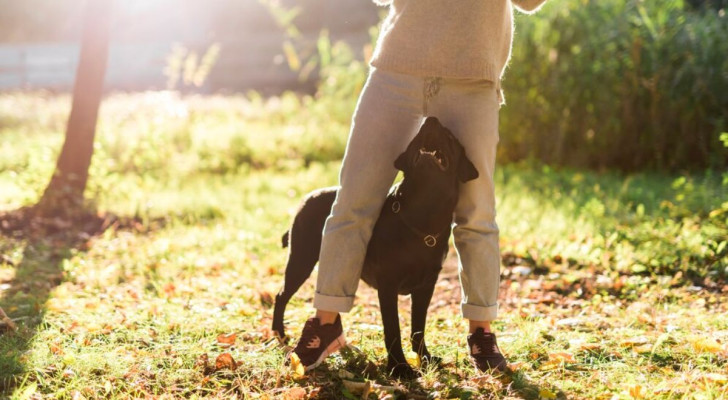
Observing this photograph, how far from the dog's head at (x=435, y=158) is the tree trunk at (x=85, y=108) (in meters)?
4.93

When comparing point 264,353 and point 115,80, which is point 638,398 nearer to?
point 264,353

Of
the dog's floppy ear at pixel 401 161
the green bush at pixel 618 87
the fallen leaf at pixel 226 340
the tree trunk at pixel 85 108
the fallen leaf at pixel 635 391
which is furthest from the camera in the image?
the green bush at pixel 618 87

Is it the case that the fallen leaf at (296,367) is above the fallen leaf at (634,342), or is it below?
below

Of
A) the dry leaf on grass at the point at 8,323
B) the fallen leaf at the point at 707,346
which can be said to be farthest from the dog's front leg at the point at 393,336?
the dry leaf on grass at the point at 8,323

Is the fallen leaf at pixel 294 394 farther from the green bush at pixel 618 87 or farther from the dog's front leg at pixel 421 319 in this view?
the green bush at pixel 618 87

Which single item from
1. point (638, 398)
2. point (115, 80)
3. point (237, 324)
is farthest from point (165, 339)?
point (115, 80)

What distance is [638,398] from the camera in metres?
Result: 2.87

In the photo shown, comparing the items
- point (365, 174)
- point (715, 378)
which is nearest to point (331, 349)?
point (365, 174)

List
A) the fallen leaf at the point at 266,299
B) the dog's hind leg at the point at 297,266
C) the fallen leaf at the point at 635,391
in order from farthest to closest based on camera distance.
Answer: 1. the fallen leaf at the point at 266,299
2. the dog's hind leg at the point at 297,266
3. the fallen leaf at the point at 635,391

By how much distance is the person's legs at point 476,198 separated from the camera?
3.08 metres

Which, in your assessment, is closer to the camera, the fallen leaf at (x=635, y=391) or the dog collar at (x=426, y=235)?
the fallen leaf at (x=635, y=391)

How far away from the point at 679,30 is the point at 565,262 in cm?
418

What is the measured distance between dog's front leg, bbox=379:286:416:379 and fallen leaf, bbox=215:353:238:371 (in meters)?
0.67

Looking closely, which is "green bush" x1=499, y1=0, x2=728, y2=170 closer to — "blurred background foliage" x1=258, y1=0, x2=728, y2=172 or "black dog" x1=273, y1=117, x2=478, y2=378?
"blurred background foliage" x1=258, y1=0, x2=728, y2=172
